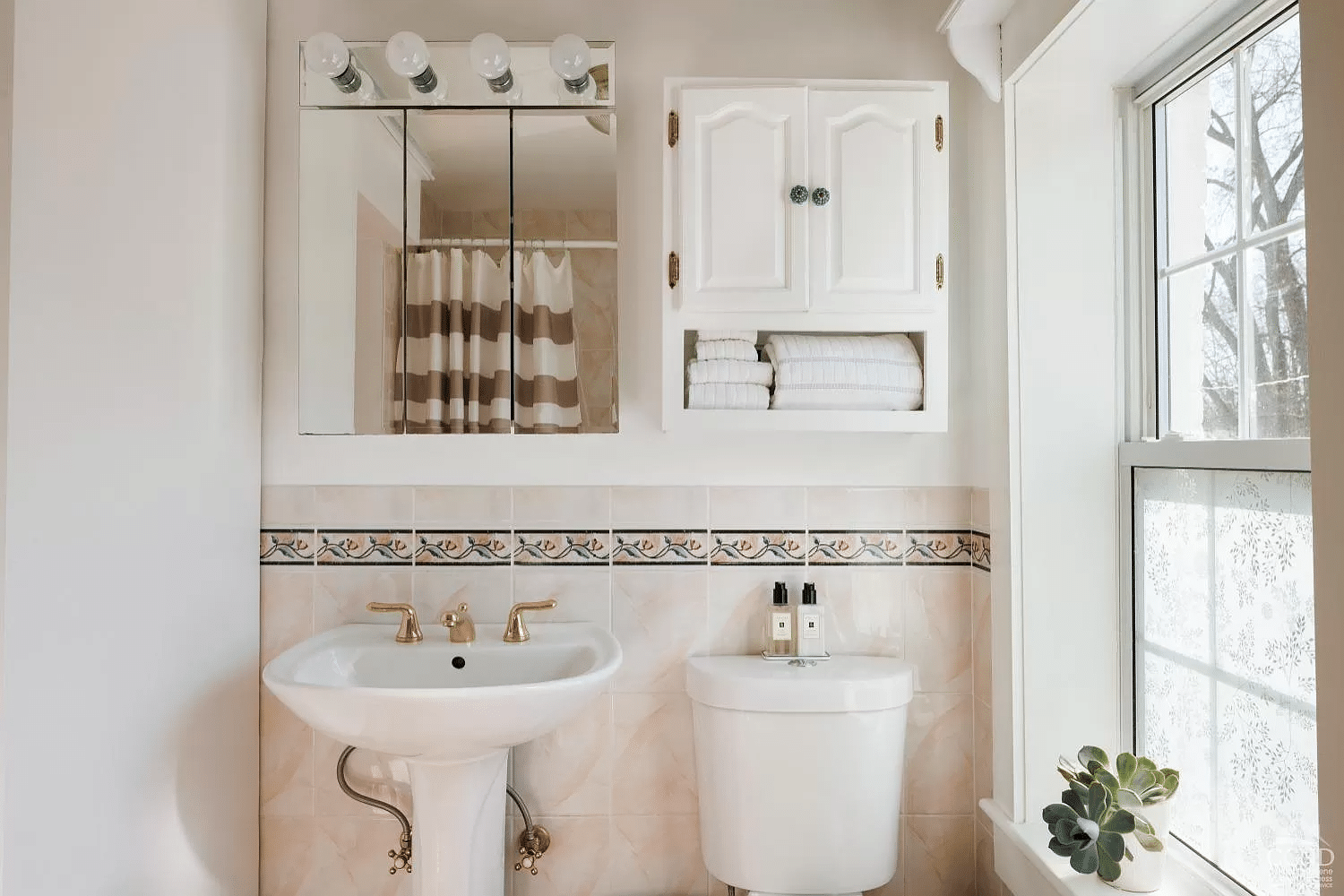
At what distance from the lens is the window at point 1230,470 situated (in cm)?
116

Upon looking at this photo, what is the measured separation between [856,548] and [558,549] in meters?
0.62

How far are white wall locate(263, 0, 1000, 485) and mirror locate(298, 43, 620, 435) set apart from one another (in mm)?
81

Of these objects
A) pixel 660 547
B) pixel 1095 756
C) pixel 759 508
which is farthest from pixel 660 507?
pixel 1095 756

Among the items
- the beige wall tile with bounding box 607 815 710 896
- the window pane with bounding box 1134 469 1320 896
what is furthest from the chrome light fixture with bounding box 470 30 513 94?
the beige wall tile with bounding box 607 815 710 896

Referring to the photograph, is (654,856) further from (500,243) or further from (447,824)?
(500,243)

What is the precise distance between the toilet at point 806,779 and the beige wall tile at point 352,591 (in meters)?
0.68

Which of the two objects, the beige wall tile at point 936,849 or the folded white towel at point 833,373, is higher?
the folded white towel at point 833,373

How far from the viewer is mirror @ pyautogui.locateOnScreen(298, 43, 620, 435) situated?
5.68 ft

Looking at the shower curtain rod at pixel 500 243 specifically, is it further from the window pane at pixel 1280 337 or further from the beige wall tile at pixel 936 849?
the beige wall tile at pixel 936 849

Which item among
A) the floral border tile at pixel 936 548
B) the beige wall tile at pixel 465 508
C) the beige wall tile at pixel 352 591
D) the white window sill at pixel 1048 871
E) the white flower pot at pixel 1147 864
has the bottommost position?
the white window sill at pixel 1048 871

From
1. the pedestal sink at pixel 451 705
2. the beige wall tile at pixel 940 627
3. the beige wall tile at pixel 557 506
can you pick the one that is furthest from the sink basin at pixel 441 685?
the beige wall tile at pixel 940 627

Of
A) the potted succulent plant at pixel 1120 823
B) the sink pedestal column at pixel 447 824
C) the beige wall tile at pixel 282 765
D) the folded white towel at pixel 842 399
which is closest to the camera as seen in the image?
the potted succulent plant at pixel 1120 823

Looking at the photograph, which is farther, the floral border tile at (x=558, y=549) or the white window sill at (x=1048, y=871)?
the floral border tile at (x=558, y=549)

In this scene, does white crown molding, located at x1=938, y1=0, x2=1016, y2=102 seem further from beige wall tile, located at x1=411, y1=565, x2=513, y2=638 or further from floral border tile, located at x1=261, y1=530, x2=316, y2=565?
floral border tile, located at x1=261, y1=530, x2=316, y2=565
